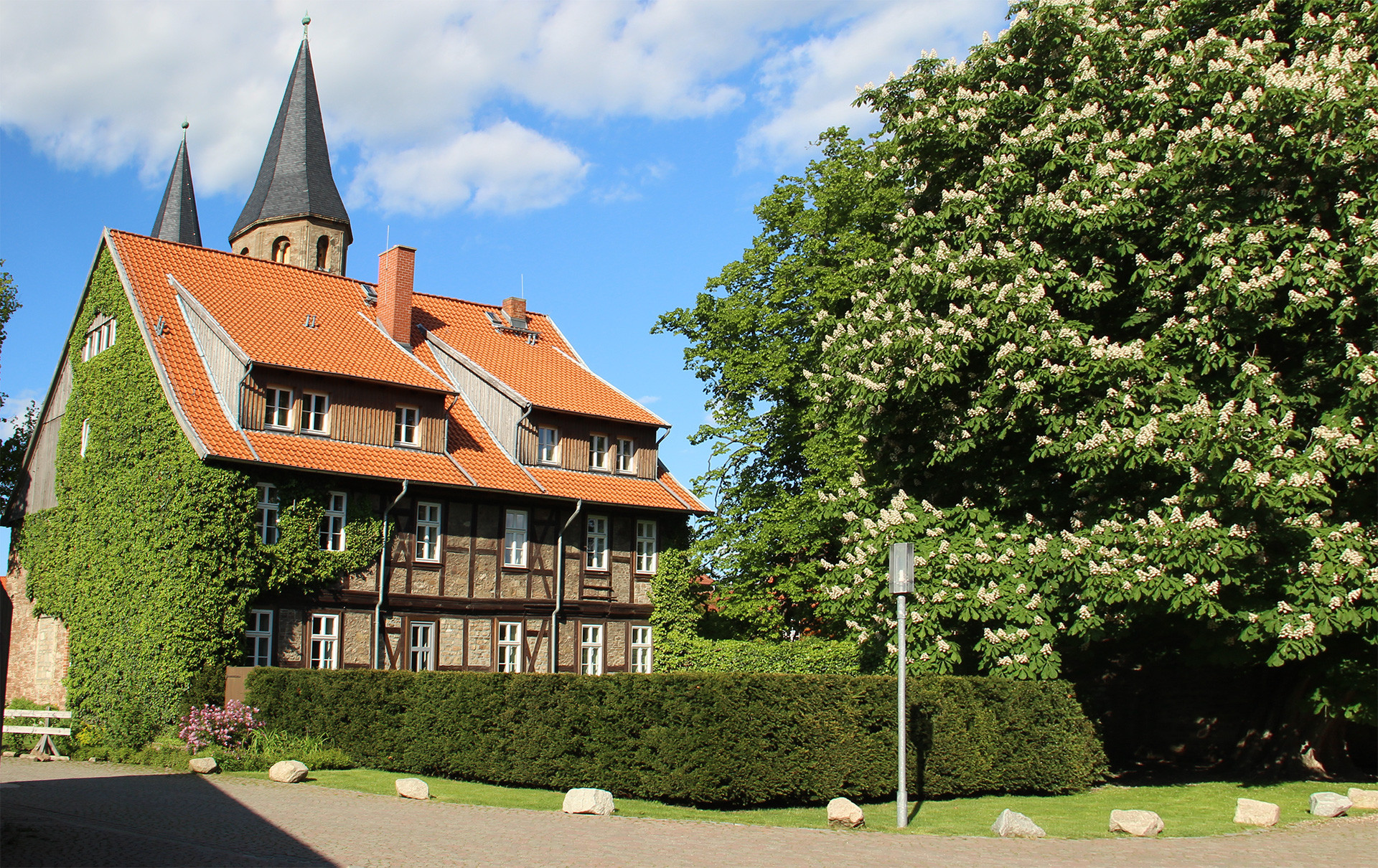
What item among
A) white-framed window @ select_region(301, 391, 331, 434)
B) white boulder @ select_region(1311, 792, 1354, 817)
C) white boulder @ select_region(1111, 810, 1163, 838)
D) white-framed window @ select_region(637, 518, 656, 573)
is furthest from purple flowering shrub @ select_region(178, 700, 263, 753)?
white boulder @ select_region(1311, 792, 1354, 817)

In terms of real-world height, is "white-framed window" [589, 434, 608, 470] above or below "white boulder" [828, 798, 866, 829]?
above

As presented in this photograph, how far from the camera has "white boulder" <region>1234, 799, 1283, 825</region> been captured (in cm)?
1386

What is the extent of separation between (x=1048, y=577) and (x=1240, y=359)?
13.2 ft

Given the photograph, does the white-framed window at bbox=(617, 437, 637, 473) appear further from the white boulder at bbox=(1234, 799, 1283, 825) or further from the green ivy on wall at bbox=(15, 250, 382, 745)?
the white boulder at bbox=(1234, 799, 1283, 825)

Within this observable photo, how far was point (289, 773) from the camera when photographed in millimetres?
17234

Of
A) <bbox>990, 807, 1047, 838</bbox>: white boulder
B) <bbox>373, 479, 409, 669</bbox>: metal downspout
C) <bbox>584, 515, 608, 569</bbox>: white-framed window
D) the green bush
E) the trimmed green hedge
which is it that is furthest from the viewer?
<bbox>584, 515, 608, 569</bbox>: white-framed window

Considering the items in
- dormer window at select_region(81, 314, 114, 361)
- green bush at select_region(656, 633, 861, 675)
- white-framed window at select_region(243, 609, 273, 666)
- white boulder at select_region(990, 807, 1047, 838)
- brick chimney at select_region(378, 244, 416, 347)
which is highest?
brick chimney at select_region(378, 244, 416, 347)

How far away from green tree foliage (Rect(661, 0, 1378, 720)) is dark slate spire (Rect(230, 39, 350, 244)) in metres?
31.5

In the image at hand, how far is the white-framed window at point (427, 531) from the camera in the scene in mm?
27125

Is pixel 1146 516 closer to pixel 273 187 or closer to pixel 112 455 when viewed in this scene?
pixel 112 455

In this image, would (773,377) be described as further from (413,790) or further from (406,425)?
(413,790)

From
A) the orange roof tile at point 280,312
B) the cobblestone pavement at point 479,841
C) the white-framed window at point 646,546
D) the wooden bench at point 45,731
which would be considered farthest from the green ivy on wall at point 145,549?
the cobblestone pavement at point 479,841

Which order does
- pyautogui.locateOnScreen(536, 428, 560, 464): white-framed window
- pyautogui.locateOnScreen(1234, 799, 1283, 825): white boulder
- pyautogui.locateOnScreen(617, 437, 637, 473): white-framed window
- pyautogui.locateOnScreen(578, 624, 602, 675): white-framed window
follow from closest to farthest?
pyautogui.locateOnScreen(1234, 799, 1283, 825): white boulder → pyautogui.locateOnScreen(578, 624, 602, 675): white-framed window → pyautogui.locateOnScreen(536, 428, 560, 464): white-framed window → pyautogui.locateOnScreen(617, 437, 637, 473): white-framed window

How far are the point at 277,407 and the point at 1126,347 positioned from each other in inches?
707
